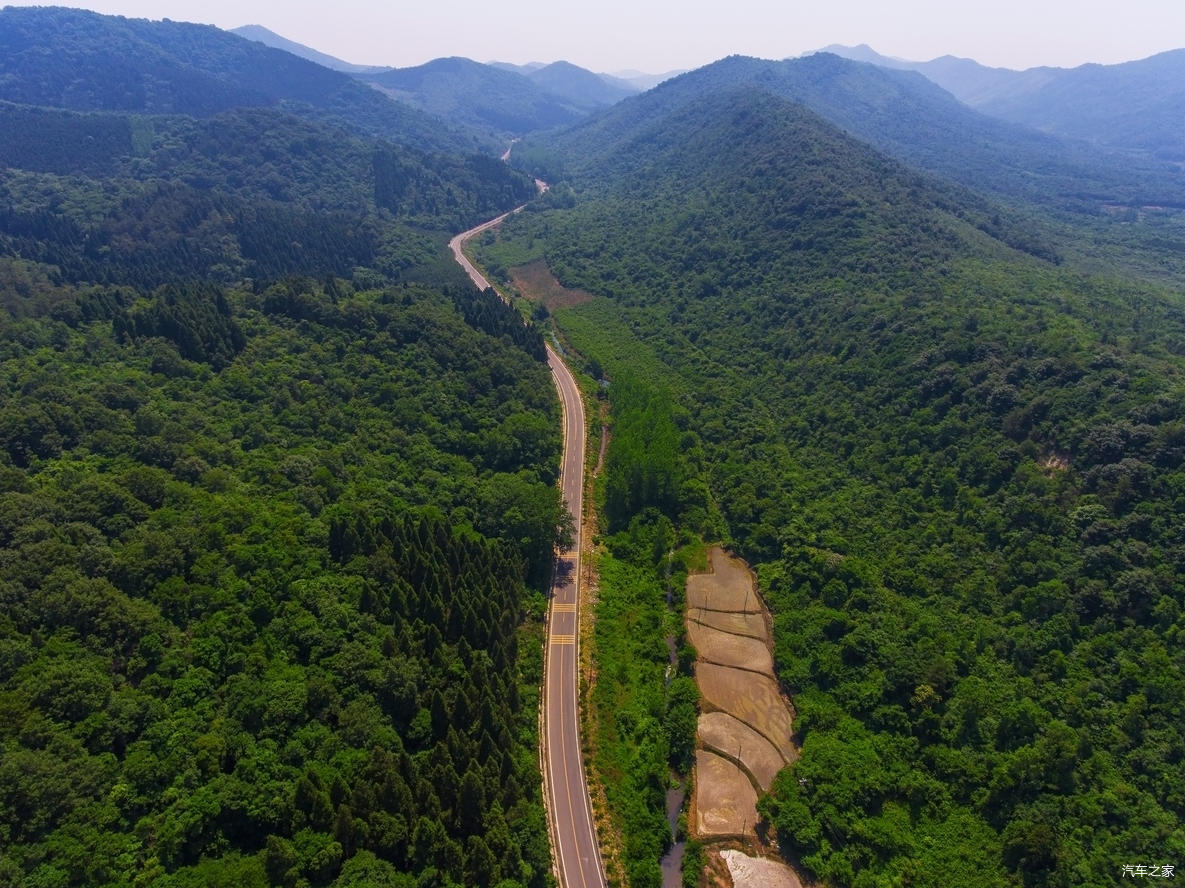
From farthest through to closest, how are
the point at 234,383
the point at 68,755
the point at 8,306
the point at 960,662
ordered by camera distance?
1. the point at 8,306
2. the point at 234,383
3. the point at 960,662
4. the point at 68,755

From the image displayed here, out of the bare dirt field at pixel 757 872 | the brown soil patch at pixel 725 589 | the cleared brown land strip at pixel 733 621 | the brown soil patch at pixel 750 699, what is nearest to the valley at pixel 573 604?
the bare dirt field at pixel 757 872

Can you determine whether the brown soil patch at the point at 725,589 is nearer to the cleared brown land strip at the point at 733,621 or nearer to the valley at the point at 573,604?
the valley at the point at 573,604

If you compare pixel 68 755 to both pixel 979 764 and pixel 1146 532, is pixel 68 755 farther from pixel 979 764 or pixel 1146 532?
pixel 1146 532

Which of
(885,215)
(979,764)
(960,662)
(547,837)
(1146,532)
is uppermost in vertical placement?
(885,215)

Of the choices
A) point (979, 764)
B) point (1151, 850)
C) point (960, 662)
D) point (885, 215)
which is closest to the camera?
point (1151, 850)

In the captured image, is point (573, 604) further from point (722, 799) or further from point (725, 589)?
point (722, 799)

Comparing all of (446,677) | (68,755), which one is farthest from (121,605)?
(446,677)
